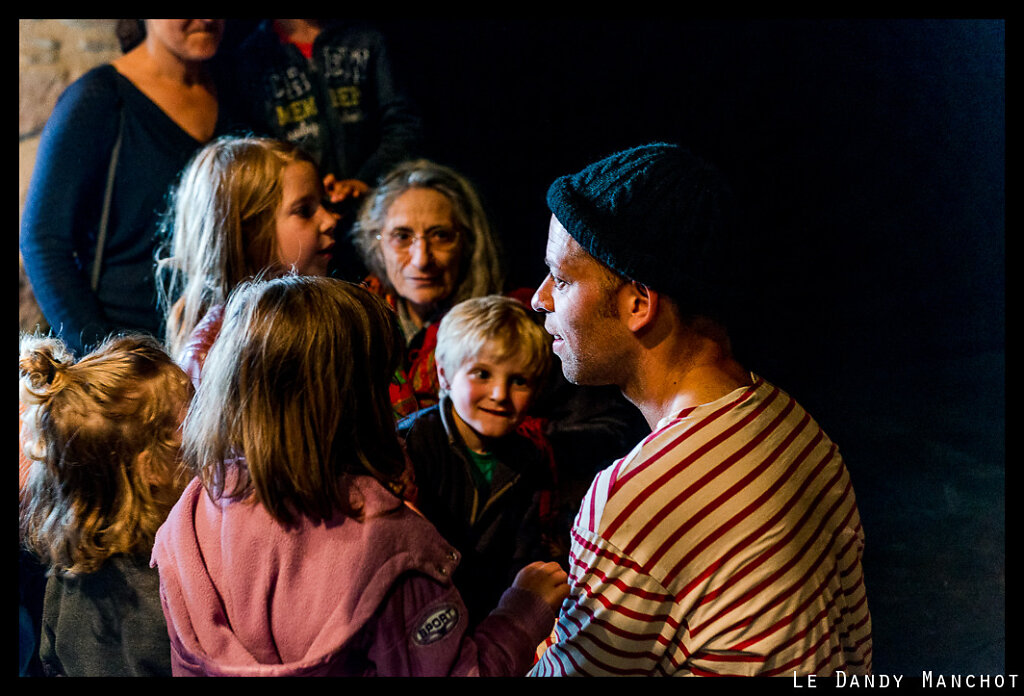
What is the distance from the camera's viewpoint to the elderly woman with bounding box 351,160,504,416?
2.03 m

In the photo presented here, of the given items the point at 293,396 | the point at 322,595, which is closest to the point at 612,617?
the point at 322,595

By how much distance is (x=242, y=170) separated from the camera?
195 centimetres

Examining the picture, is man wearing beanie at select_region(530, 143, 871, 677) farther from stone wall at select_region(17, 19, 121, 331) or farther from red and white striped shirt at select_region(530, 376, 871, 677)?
stone wall at select_region(17, 19, 121, 331)

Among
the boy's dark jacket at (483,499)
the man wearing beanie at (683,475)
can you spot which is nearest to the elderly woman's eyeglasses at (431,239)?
the boy's dark jacket at (483,499)

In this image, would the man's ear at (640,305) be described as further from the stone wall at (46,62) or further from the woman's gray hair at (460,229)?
the stone wall at (46,62)

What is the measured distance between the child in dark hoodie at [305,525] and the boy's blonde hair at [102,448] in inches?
10.1

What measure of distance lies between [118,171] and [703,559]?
1.56 meters

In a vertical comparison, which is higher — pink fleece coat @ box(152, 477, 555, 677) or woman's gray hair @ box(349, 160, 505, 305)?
woman's gray hair @ box(349, 160, 505, 305)

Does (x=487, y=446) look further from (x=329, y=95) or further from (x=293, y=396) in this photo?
(x=329, y=95)

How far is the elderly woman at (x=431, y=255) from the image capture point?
2029mm

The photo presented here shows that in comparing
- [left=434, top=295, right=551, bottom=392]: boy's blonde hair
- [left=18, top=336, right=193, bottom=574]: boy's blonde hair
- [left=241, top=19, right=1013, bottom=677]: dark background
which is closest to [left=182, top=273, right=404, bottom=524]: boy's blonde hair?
[left=18, top=336, right=193, bottom=574]: boy's blonde hair

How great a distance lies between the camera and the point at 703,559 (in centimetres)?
140

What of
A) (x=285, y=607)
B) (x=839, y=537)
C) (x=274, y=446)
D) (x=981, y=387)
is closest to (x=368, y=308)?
(x=274, y=446)

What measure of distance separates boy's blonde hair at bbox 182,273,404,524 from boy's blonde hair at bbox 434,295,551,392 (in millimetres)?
379
